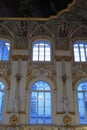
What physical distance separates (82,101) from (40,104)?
255 centimetres

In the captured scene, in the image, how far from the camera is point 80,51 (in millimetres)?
19828

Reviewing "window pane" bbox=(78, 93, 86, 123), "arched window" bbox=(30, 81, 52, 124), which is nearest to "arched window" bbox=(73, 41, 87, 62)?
"window pane" bbox=(78, 93, 86, 123)

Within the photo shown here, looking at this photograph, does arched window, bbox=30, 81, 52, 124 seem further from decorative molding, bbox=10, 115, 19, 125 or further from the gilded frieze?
the gilded frieze

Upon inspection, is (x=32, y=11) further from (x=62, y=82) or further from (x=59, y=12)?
(x=62, y=82)

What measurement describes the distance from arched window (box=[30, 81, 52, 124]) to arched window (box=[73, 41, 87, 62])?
3045mm

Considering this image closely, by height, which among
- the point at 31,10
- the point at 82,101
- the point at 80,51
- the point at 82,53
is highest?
the point at 31,10

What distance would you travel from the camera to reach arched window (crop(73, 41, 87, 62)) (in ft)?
63.8

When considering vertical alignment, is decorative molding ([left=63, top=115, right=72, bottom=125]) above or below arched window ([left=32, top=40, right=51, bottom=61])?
below

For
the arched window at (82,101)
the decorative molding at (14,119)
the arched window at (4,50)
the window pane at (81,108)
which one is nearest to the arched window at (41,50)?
the arched window at (4,50)

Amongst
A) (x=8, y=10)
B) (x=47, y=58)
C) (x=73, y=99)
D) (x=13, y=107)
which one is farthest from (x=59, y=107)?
(x=8, y=10)

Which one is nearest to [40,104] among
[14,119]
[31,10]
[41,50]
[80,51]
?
[14,119]

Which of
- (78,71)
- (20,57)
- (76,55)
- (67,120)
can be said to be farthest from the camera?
(76,55)

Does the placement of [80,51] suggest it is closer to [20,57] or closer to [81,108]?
[20,57]

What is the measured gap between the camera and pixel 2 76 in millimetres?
18156
